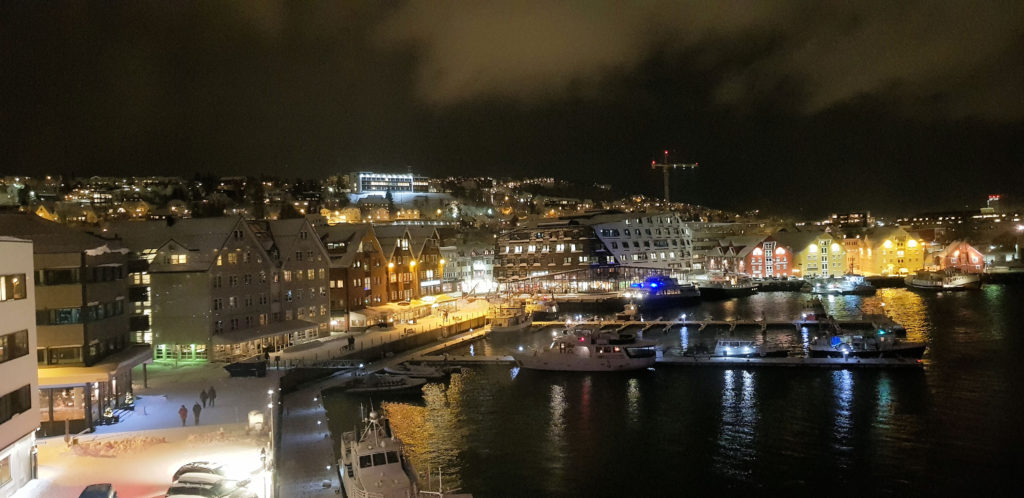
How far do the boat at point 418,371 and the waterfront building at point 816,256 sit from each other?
56.1 meters

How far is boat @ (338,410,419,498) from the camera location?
13.5 meters

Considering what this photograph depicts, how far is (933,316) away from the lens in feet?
147

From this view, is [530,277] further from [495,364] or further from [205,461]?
[205,461]

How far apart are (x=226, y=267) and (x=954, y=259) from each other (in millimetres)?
78858

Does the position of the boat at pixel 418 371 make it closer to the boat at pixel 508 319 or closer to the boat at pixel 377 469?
the boat at pixel 377 469

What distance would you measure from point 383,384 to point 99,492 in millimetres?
14173

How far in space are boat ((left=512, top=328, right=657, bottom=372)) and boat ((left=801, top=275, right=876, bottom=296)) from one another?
3979 cm

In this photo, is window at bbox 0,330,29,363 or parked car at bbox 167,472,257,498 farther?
window at bbox 0,330,29,363

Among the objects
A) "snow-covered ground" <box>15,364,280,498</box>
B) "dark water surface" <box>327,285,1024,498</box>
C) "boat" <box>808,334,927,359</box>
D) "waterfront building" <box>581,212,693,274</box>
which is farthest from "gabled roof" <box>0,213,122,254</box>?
"waterfront building" <box>581,212,693,274</box>

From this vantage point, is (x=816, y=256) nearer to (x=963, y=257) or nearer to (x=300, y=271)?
(x=963, y=257)

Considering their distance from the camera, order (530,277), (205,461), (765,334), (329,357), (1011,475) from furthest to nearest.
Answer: (530,277) < (765,334) < (329,357) < (1011,475) < (205,461)

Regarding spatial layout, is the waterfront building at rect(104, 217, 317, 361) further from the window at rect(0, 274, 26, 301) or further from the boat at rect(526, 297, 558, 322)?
the boat at rect(526, 297, 558, 322)

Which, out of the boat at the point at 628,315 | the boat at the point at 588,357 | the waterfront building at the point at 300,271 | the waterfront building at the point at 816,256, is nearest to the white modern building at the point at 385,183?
the waterfront building at the point at 816,256

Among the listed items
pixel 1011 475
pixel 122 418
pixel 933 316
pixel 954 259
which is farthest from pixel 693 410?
pixel 954 259
